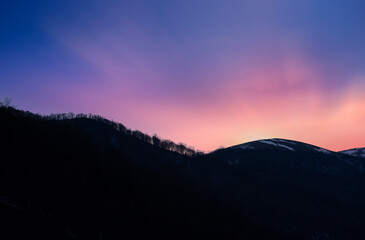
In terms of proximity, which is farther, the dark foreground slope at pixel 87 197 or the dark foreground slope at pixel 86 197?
the dark foreground slope at pixel 87 197

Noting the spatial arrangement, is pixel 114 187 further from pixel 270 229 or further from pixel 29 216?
pixel 270 229

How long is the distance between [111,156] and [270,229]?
107m

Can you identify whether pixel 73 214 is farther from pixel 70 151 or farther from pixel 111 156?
pixel 111 156

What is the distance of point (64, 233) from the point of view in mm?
64125

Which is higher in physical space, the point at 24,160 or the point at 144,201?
the point at 24,160

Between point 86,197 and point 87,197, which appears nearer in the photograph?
point 86,197

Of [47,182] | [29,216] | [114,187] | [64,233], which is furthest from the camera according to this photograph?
[114,187]

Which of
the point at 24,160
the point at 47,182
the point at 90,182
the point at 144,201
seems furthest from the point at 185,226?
the point at 24,160

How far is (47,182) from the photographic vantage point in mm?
94625

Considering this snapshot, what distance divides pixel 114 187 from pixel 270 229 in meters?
98.8

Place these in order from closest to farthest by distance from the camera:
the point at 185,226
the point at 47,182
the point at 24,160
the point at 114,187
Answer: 1. the point at 47,182
2. the point at 24,160
3. the point at 185,226
4. the point at 114,187

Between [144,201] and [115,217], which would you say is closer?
[115,217]

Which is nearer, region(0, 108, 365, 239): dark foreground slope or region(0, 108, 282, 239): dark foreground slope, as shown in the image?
region(0, 108, 282, 239): dark foreground slope

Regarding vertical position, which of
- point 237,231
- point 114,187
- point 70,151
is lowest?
point 237,231
